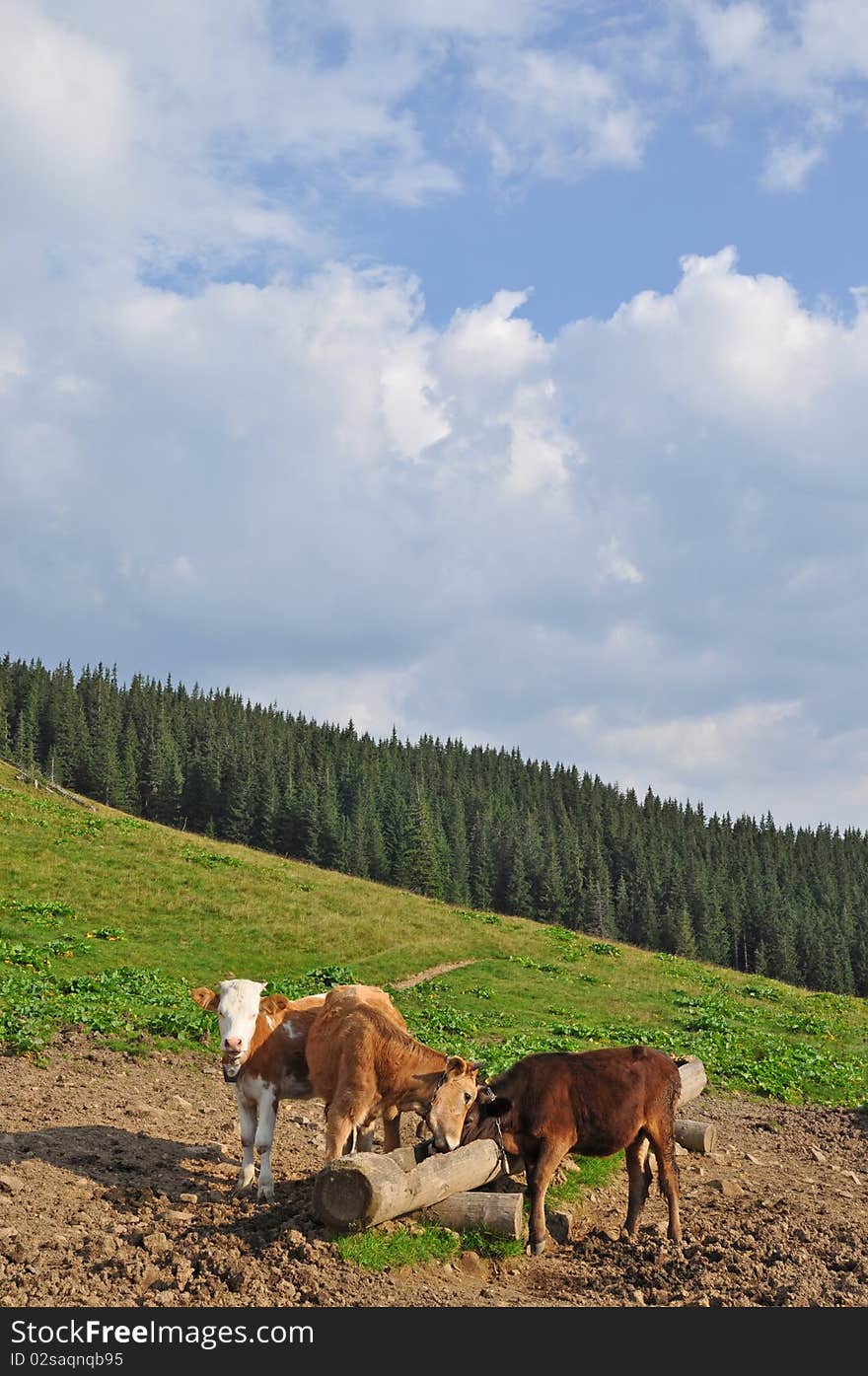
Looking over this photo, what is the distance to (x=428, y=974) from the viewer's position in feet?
108

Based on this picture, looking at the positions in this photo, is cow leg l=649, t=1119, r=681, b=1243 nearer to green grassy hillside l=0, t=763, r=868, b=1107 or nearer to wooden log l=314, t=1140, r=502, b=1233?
wooden log l=314, t=1140, r=502, b=1233

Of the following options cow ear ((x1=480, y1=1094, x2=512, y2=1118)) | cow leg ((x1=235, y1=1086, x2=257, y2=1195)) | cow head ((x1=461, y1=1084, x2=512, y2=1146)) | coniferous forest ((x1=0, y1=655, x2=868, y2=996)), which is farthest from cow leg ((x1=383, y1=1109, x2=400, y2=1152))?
coniferous forest ((x1=0, y1=655, x2=868, y2=996))

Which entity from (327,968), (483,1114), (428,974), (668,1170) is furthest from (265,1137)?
(428,974)

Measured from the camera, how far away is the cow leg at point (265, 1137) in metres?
10.5

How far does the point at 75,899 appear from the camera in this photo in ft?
105

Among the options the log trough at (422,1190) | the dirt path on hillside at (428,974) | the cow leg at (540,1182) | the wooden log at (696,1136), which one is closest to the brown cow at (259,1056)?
the log trough at (422,1190)

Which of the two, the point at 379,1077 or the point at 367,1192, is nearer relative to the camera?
the point at 367,1192

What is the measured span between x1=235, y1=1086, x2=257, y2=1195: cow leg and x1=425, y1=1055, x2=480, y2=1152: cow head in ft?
6.76

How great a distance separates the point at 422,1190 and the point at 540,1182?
159 cm

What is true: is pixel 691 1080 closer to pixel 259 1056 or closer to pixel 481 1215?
pixel 481 1215

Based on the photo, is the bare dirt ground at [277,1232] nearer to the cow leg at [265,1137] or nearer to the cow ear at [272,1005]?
the cow leg at [265,1137]

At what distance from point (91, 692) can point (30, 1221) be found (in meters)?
163

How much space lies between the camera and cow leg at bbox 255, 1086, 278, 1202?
34.5 ft

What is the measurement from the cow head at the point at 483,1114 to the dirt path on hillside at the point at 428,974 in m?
18.9
